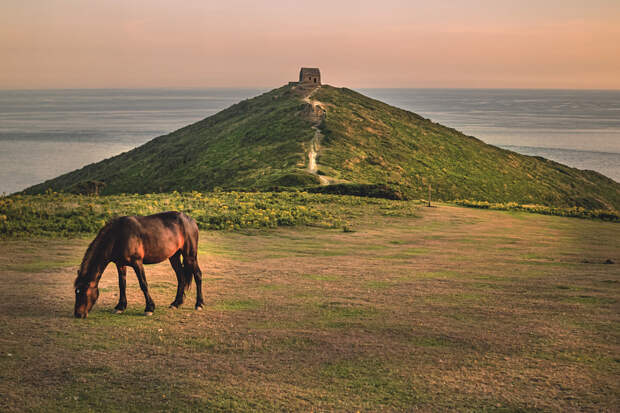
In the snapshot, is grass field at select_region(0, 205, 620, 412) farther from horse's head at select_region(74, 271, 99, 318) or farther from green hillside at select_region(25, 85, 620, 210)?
green hillside at select_region(25, 85, 620, 210)

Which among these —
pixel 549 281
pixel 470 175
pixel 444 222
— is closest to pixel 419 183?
pixel 470 175

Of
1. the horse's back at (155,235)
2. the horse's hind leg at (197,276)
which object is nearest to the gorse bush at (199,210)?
the horse's hind leg at (197,276)

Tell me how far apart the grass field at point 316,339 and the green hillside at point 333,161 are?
41575mm

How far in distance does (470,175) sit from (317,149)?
29573mm

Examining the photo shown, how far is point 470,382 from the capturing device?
1177cm

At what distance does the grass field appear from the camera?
10.9 metres

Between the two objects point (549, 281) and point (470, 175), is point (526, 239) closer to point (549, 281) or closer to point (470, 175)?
point (549, 281)

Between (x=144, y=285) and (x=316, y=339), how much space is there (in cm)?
522

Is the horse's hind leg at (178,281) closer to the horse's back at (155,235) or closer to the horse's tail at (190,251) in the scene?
the horse's tail at (190,251)

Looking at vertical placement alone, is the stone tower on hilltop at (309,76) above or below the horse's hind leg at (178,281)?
above

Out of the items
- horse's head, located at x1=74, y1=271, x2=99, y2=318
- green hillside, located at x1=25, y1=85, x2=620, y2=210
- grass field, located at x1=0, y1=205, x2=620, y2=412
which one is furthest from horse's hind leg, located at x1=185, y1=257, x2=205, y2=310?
green hillside, located at x1=25, y1=85, x2=620, y2=210

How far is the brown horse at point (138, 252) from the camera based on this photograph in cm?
1445

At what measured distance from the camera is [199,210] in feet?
129

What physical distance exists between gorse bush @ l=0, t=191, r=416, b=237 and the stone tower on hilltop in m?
100
